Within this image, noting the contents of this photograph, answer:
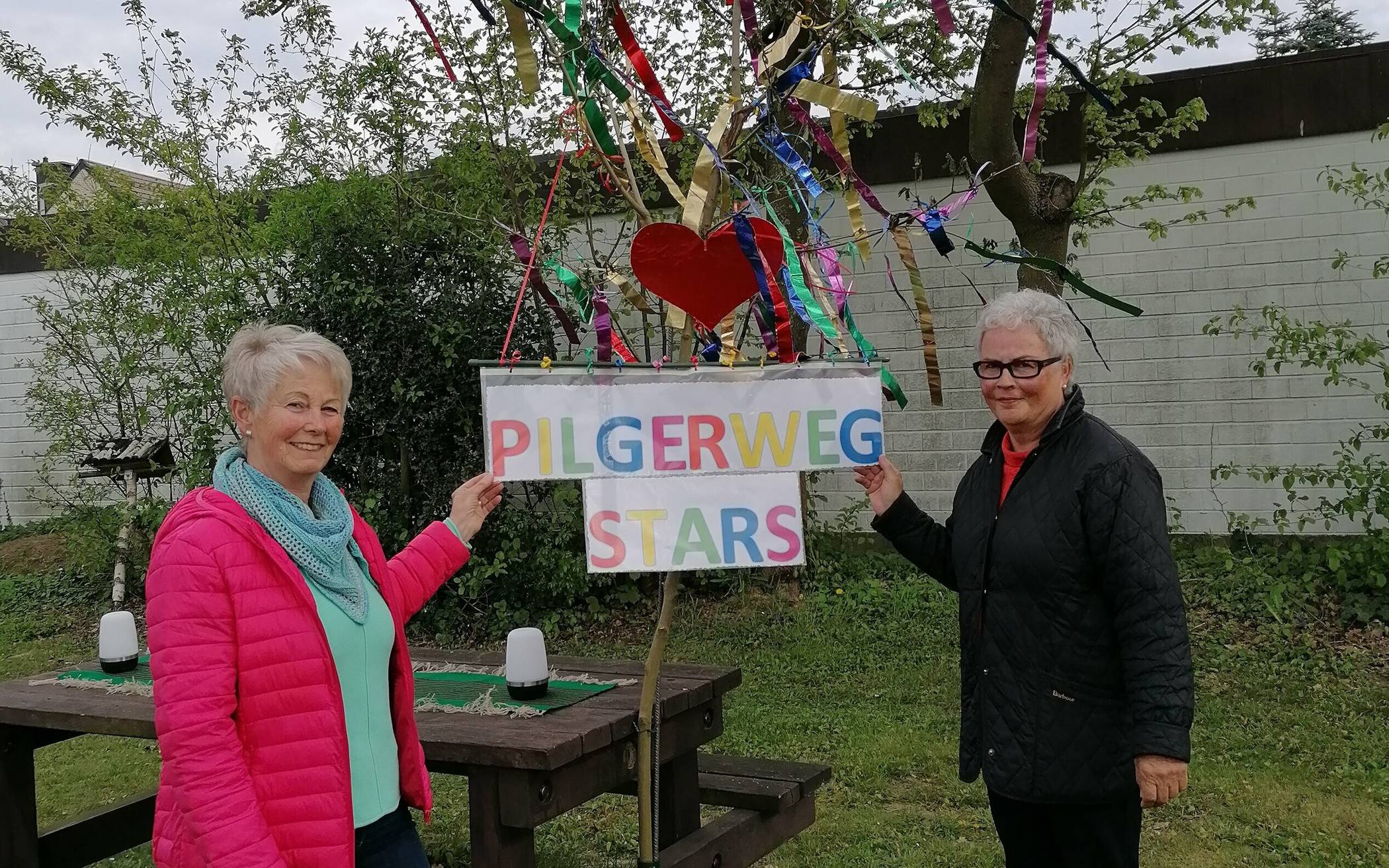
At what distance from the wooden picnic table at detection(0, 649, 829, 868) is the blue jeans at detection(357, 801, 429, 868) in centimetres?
32

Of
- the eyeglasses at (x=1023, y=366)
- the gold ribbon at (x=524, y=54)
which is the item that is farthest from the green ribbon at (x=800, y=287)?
the gold ribbon at (x=524, y=54)

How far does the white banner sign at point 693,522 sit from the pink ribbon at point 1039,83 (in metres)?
0.87

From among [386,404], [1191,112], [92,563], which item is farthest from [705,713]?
[92,563]

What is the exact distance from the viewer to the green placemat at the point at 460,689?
269cm

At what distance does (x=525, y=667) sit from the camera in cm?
275

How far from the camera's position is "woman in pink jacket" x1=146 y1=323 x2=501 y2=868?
5.61ft

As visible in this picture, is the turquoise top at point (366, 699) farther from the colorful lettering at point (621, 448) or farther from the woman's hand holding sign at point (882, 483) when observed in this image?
the woman's hand holding sign at point (882, 483)

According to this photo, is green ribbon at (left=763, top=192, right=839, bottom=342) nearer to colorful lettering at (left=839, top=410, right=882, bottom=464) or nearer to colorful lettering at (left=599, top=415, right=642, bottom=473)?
colorful lettering at (left=839, top=410, right=882, bottom=464)

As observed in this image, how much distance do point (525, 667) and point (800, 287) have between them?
46.5 inches

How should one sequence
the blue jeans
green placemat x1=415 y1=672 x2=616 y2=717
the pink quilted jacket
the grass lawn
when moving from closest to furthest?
the pink quilted jacket
the blue jeans
green placemat x1=415 y1=672 x2=616 y2=717
the grass lawn

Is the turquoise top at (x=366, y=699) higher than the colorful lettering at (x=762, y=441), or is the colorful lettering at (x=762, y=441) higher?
the colorful lettering at (x=762, y=441)

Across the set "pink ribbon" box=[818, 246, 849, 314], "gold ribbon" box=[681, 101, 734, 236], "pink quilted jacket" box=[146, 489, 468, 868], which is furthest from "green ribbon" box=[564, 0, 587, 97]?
"pink quilted jacket" box=[146, 489, 468, 868]

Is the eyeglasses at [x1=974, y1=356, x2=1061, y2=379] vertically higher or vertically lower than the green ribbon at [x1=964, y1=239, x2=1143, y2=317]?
lower

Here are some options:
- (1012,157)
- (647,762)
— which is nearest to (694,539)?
(647,762)
